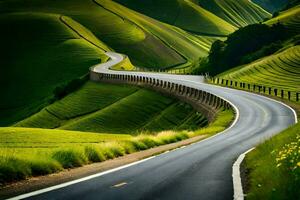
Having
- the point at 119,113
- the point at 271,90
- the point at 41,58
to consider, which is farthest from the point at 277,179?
the point at 41,58

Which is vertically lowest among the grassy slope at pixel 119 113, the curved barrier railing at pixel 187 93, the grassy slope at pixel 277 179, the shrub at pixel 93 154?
the grassy slope at pixel 119 113

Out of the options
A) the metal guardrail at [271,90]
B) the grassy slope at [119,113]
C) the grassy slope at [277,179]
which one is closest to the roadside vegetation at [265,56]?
the metal guardrail at [271,90]

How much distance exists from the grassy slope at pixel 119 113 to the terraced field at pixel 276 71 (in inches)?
1062

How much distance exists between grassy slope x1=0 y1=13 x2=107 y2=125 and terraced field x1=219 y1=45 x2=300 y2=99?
48.3 m

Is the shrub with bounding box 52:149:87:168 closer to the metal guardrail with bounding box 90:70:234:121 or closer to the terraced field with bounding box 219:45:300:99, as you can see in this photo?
the metal guardrail with bounding box 90:70:234:121

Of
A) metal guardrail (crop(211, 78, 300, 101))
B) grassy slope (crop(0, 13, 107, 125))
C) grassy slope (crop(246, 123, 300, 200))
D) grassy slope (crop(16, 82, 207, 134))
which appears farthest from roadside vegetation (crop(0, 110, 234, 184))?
grassy slope (crop(0, 13, 107, 125))

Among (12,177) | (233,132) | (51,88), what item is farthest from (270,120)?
(51,88)

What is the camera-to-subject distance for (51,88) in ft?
447

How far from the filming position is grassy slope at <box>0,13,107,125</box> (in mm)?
132625

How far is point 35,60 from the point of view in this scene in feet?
531

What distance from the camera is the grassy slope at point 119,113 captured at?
2586 inches

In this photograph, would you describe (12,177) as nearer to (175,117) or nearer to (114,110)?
(175,117)

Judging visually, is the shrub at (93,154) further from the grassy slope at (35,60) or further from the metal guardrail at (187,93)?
the grassy slope at (35,60)

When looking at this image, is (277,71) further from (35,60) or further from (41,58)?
(35,60)
